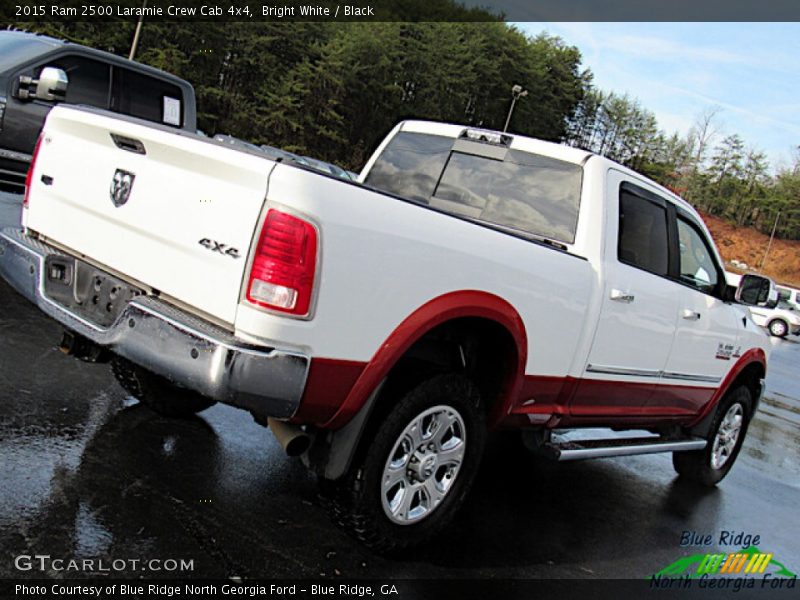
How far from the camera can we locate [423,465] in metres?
3.52

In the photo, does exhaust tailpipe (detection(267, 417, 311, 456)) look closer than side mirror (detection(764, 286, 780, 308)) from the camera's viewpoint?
Yes

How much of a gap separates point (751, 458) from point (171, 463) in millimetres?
5683

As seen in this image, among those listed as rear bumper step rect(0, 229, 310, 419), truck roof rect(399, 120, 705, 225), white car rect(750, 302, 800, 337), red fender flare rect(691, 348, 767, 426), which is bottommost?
white car rect(750, 302, 800, 337)

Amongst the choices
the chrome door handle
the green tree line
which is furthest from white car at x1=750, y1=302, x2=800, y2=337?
the chrome door handle

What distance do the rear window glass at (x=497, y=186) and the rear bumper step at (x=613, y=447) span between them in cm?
115

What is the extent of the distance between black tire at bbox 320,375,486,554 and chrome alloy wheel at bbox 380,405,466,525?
18mm

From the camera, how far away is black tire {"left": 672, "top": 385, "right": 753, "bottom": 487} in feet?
19.5

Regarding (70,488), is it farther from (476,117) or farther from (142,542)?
(476,117)

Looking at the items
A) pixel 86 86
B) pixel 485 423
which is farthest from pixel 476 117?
pixel 485 423

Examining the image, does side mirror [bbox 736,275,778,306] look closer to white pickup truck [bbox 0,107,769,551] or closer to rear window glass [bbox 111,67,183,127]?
white pickup truck [bbox 0,107,769,551]

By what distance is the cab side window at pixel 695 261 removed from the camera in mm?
5234

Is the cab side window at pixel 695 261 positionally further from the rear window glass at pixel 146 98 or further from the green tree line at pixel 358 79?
the green tree line at pixel 358 79

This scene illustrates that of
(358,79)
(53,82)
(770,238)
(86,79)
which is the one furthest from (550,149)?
(770,238)

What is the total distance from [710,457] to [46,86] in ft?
22.3
